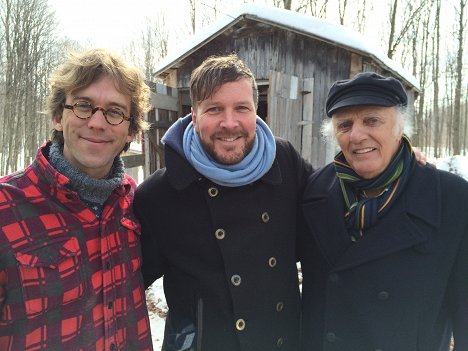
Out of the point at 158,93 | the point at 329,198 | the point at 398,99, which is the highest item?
the point at 158,93

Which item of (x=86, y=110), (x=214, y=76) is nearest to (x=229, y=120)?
(x=214, y=76)

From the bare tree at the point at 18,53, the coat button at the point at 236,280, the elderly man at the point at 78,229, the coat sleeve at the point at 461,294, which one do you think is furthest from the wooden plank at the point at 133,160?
the bare tree at the point at 18,53

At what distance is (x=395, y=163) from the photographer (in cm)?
178

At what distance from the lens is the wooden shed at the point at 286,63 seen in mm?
5504

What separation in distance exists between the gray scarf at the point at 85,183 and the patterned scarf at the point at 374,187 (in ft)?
4.22

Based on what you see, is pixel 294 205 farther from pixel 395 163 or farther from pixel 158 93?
pixel 158 93

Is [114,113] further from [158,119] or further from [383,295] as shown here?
[158,119]

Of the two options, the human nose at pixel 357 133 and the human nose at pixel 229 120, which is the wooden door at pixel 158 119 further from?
the human nose at pixel 357 133

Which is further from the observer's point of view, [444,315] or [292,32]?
[292,32]

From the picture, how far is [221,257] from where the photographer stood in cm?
187

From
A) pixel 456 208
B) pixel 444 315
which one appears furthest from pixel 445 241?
pixel 444 315

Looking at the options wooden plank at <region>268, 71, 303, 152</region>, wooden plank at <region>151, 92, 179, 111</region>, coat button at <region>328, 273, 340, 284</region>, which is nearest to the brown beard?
coat button at <region>328, 273, 340, 284</region>

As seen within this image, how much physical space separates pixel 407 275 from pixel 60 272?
1634 millimetres

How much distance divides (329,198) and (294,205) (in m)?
0.25
